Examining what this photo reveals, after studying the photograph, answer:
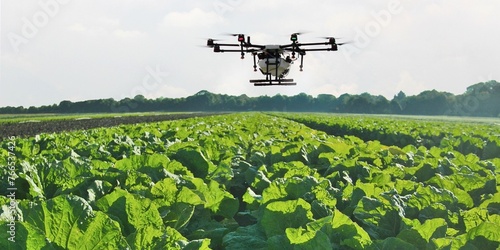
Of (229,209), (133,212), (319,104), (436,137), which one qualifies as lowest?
(319,104)

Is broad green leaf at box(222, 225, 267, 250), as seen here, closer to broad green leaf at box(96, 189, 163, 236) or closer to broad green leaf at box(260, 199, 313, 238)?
broad green leaf at box(260, 199, 313, 238)

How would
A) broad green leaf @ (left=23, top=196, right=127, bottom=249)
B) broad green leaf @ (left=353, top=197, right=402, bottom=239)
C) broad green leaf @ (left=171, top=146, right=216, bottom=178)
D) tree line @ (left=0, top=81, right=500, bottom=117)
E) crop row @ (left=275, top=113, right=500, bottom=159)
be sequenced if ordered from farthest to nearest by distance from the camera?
1. tree line @ (left=0, top=81, right=500, bottom=117)
2. crop row @ (left=275, top=113, right=500, bottom=159)
3. broad green leaf @ (left=171, top=146, right=216, bottom=178)
4. broad green leaf @ (left=353, top=197, right=402, bottom=239)
5. broad green leaf @ (left=23, top=196, right=127, bottom=249)

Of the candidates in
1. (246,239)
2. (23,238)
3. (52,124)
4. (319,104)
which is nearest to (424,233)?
(246,239)

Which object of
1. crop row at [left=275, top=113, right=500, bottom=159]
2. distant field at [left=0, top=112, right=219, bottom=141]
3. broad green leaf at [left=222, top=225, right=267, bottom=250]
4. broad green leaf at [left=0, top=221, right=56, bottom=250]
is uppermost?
broad green leaf at [left=0, top=221, right=56, bottom=250]

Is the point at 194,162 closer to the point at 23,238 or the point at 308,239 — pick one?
the point at 308,239

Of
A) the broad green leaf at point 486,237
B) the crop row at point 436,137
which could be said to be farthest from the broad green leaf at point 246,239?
the crop row at point 436,137

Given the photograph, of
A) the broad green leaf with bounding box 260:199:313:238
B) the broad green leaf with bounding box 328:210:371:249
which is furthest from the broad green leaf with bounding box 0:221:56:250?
the broad green leaf with bounding box 328:210:371:249

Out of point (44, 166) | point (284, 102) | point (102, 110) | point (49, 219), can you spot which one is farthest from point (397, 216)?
point (284, 102)

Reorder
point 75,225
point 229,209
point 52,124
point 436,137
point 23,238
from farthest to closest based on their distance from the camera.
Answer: point 52,124 < point 436,137 < point 229,209 < point 75,225 < point 23,238

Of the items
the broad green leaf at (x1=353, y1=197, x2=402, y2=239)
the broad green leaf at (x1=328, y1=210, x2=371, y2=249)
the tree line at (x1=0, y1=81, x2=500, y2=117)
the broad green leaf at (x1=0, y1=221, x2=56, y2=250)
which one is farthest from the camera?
the tree line at (x1=0, y1=81, x2=500, y2=117)
